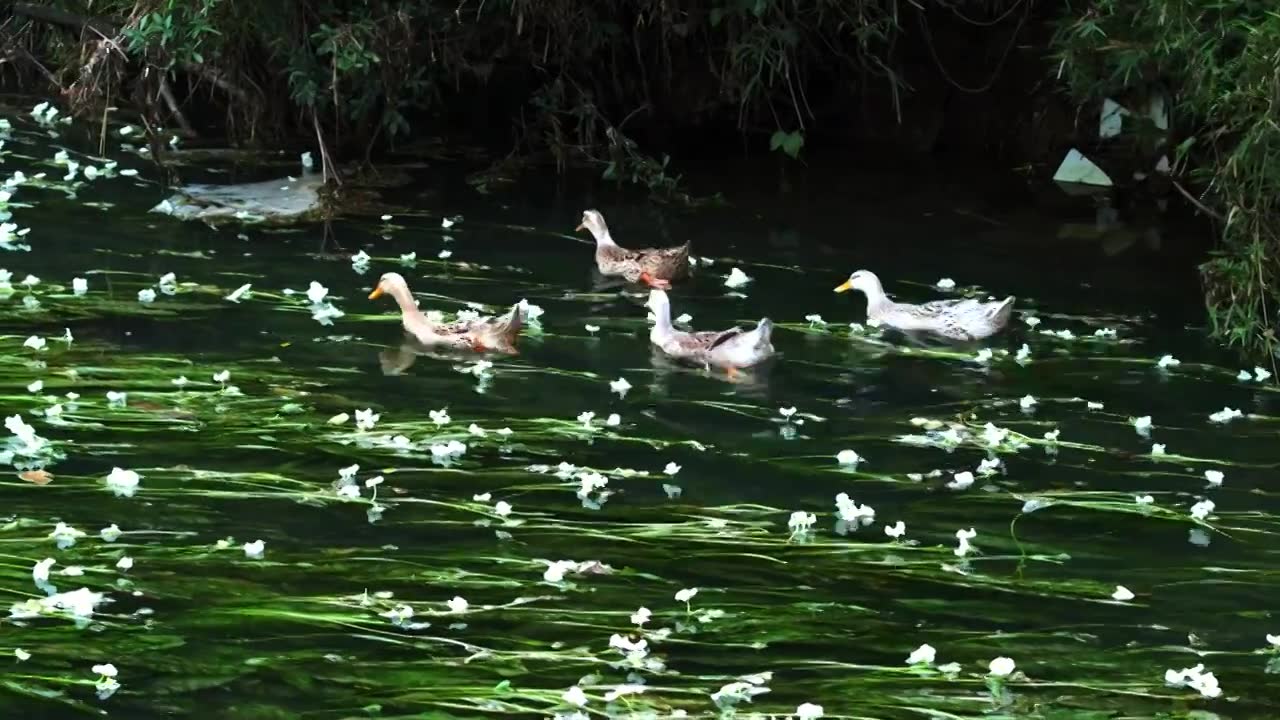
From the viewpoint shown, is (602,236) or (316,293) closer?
(316,293)

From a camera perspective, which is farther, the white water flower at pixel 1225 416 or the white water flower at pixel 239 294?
the white water flower at pixel 239 294

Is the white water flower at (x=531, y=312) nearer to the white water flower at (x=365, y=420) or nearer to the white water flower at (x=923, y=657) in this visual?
the white water flower at (x=365, y=420)

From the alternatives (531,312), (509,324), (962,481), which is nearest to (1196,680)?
(962,481)

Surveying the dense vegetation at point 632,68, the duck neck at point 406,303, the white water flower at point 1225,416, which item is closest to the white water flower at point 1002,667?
the white water flower at point 1225,416

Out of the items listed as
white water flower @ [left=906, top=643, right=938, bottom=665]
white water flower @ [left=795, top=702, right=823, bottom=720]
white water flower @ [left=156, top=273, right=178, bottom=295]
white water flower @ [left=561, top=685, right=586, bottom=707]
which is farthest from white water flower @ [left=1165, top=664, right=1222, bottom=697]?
white water flower @ [left=156, top=273, right=178, bottom=295]

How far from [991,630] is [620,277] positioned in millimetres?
5725

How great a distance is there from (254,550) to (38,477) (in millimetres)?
1121

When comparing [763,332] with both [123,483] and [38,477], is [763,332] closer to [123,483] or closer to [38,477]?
[123,483]

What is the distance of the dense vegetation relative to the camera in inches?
377

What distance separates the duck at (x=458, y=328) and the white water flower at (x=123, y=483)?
2.88 metres

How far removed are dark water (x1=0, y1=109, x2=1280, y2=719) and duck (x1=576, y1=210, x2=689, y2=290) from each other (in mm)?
133

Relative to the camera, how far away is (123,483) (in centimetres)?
651

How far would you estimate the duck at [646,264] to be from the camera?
35.6 ft

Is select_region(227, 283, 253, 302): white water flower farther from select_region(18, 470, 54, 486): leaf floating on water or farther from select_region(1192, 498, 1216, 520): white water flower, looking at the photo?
select_region(1192, 498, 1216, 520): white water flower
